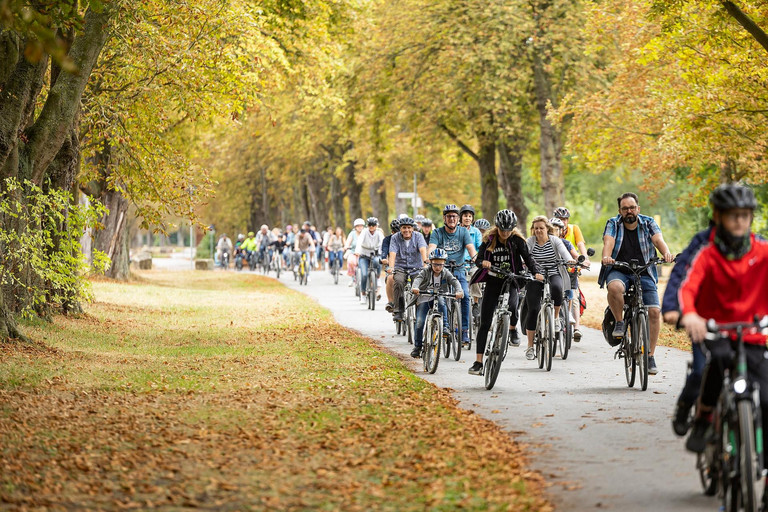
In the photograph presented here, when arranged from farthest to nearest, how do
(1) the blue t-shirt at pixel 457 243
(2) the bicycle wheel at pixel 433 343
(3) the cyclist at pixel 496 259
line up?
(1) the blue t-shirt at pixel 457 243 → (2) the bicycle wheel at pixel 433 343 → (3) the cyclist at pixel 496 259

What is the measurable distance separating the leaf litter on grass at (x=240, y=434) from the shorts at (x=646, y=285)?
2086 millimetres

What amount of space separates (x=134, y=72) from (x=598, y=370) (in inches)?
398

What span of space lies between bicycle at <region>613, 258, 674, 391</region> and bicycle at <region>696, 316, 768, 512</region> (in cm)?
511

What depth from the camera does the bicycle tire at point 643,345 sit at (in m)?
11.3

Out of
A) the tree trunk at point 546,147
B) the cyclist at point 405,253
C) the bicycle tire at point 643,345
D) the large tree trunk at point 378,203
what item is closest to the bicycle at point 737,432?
the bicycle tire at point 643,345

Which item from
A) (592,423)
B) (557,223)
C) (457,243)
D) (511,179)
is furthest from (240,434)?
(511,179)

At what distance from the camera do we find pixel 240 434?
8.99 m

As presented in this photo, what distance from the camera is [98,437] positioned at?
8.84 m

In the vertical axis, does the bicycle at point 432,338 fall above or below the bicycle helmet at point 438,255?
below

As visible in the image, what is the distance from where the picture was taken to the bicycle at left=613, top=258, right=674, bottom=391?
37.3 feet

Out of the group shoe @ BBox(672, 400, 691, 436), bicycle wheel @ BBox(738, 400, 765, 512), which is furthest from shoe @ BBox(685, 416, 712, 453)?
bicycle wheel @ BBox(738, 400, 765, 512)

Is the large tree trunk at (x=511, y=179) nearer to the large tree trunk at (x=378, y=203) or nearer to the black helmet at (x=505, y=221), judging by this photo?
the large tree trunk at (x=378, y=203)

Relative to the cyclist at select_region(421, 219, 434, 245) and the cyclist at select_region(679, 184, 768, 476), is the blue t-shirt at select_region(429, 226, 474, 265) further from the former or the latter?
the cyclist at select_region(679, 184, 768, 476)

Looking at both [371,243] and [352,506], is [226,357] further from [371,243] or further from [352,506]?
[371,243]
